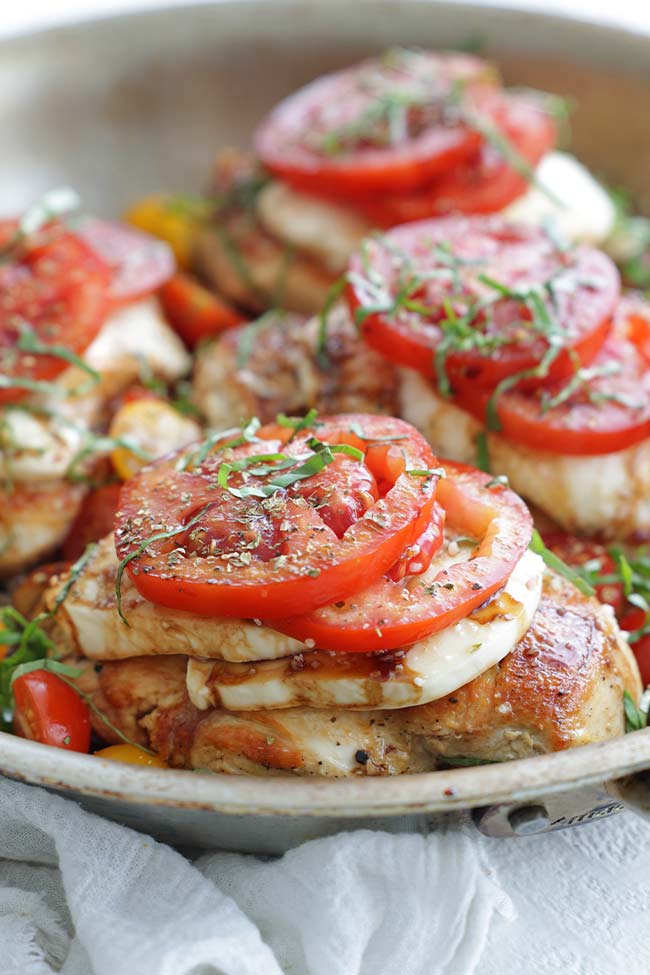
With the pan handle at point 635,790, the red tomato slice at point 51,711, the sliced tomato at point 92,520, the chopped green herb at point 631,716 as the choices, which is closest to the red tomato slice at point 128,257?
the sliced tomato at point 92,520

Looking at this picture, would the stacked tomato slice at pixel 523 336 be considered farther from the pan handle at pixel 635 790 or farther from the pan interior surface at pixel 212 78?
the pan interior surface at pixel 212 78

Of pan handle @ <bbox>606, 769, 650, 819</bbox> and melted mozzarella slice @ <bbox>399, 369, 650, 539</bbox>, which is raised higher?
melted mozzarella slice @ <bbox>399, 369, 650, 539</bbox>

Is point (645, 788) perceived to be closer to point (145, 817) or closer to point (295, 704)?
point (295, 704)

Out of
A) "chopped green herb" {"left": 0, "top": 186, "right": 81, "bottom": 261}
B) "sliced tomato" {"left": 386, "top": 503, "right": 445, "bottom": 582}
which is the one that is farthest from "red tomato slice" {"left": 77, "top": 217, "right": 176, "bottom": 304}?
"sliced tomato" {"left": 386, "top": 503, "right": 445, "bottom": 582}

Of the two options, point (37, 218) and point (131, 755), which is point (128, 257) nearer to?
point (37, 218)

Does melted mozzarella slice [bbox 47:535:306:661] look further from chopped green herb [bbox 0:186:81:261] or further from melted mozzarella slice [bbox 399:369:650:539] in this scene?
chopped green herb [bbox 0:186:81:261]

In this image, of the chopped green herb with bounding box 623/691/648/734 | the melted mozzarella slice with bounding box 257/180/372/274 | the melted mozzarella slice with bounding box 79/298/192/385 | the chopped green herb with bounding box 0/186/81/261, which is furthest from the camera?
the melted mozzarella slice with bounding box 257/180/372/274

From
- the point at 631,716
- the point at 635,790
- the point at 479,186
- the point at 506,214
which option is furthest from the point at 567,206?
the point at 635,790

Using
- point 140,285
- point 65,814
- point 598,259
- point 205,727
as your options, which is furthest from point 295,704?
point 140,285
